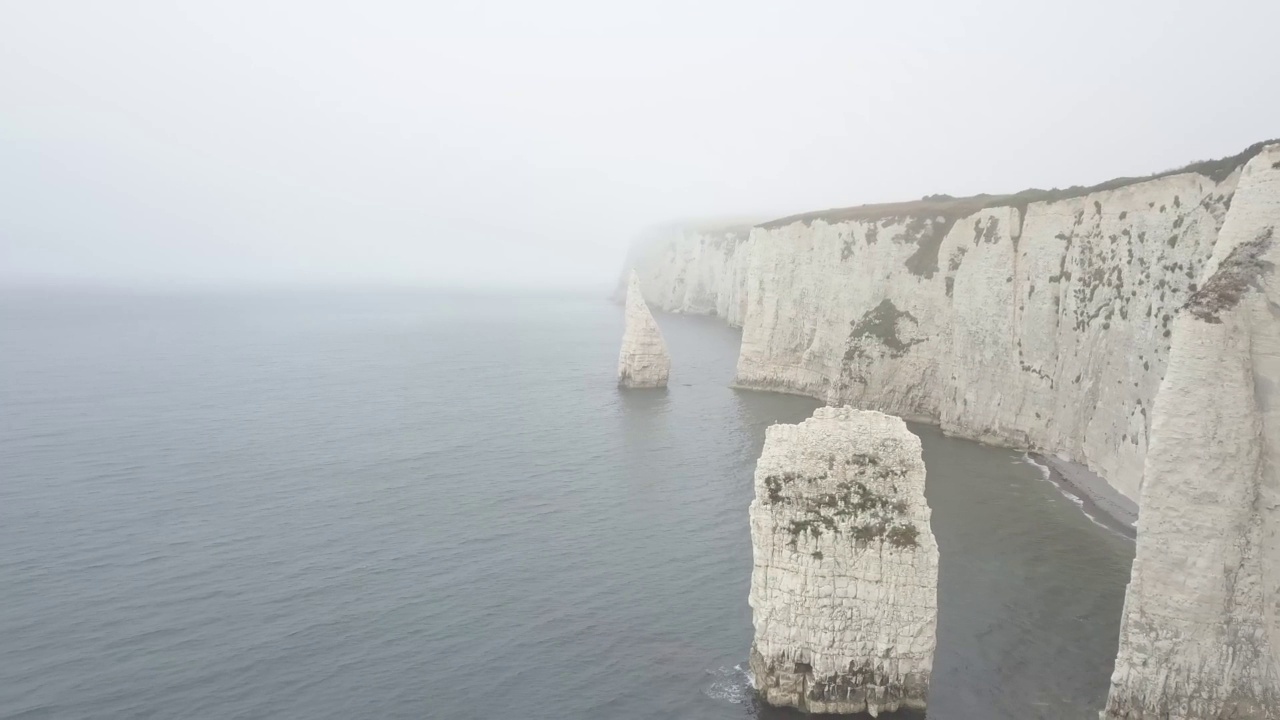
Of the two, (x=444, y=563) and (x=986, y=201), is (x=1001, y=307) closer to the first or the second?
(x=986, y=201)

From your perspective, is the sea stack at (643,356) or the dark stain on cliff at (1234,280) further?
the sea stack at (643,356)

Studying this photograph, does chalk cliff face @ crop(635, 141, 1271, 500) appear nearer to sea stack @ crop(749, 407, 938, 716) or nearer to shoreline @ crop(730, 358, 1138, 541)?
shoreline @ crop(730, 358, 1138, 541)

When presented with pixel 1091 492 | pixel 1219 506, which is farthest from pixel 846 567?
pixel 1091 492

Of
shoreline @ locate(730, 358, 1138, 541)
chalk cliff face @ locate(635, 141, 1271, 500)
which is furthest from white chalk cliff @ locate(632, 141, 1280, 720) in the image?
shoreline @ locate(730, 358, 1138, 541)

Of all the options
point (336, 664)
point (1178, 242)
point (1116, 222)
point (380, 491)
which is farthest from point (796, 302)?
point (336, 664)

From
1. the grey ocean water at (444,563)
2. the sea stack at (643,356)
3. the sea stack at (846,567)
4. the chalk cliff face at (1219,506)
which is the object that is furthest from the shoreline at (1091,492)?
the sea stack at (643,356)

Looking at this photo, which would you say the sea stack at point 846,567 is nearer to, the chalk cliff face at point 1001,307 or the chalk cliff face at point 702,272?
the chalk cliff face at point 1001,307
